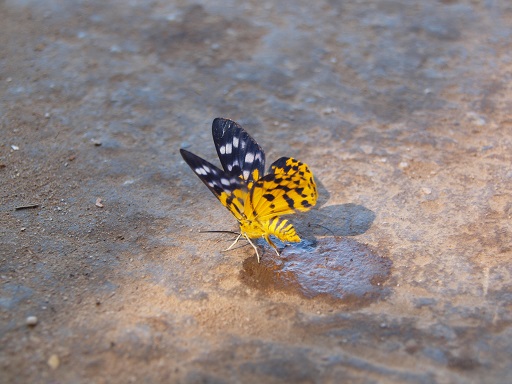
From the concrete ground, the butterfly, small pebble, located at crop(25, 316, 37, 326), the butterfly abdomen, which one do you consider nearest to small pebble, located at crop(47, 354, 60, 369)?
the concrete ground

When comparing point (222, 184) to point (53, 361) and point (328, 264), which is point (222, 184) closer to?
point (328, 264)

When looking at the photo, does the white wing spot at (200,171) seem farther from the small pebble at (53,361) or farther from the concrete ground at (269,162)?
the small pebble at (53,361)

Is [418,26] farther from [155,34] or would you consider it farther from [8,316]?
[8,316]

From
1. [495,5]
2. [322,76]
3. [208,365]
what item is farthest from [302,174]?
[495,5]

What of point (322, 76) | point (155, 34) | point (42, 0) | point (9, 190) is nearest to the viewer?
point (9, 190)

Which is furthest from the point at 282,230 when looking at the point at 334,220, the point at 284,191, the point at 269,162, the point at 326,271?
the point at 269,162

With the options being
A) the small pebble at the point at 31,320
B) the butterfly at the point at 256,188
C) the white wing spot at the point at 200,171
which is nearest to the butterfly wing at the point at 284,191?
the butterfly at the point at 256,188

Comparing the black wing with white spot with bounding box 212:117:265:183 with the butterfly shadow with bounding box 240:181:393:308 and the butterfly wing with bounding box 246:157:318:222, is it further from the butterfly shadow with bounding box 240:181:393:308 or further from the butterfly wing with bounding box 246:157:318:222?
the butterfly shadow with bounding box 240:181:393:308
